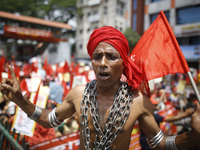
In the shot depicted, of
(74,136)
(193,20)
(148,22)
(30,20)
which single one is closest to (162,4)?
(148,22)

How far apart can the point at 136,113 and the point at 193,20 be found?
2050 centimetres

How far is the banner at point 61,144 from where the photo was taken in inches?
111

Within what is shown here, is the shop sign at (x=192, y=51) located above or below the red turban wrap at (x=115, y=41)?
above

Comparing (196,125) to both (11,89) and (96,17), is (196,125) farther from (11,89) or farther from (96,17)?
(96,17)

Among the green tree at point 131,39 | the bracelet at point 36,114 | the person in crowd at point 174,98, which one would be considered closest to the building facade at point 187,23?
the green tree at point 131,39

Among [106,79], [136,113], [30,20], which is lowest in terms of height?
[136,113]

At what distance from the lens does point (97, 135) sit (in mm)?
1498

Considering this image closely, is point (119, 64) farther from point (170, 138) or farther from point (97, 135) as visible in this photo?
point (170, 138)

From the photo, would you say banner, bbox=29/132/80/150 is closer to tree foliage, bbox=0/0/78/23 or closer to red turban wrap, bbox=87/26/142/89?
red turban wrap, bbox=87/26/142/89

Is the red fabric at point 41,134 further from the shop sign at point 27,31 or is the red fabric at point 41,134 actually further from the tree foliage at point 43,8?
the tree foliage at point 43,8

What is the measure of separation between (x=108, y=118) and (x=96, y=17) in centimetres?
3337

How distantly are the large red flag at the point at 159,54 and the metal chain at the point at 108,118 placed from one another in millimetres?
371

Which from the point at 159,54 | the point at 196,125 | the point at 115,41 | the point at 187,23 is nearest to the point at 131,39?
the point at 187,23

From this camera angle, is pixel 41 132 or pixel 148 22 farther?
pixel 148 22
